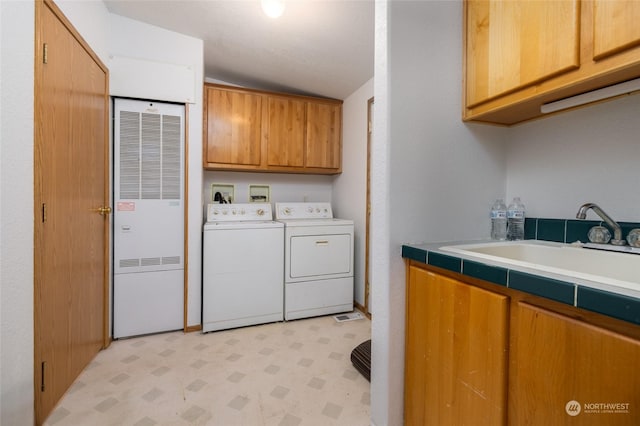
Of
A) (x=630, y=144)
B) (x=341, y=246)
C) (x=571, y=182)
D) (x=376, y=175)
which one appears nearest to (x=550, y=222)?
(x=571, y=182)

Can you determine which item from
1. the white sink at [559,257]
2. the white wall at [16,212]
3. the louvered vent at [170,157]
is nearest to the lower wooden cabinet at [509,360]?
the white sink at [559,257]

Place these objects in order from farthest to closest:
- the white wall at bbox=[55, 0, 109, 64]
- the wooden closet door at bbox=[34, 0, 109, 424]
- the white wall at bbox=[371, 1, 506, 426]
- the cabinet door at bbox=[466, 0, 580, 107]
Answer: the white wall at bbox=[55, 0, 109, 64] < the wooden closet door at bbox=[34, 0, 109, 424] < the white wall at bbox=[371, 1, 506, 426] < the cabinet door at bbox=[466, 0, 580, 107]

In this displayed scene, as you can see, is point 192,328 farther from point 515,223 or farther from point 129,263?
point 515,223

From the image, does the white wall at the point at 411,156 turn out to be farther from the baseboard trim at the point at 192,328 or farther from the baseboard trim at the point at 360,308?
the baseboard trim at the point at 192,328

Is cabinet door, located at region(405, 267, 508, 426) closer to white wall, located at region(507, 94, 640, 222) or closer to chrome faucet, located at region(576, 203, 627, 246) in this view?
chrome faucet, located at region(576, 203, 627, 246)

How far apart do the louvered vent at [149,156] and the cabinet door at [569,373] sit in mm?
2409

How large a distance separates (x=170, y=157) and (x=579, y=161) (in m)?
2.62

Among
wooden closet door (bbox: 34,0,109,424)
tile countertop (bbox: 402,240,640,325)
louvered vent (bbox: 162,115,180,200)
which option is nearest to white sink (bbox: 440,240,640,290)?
tile countertop (bbox: 402,240,640,325)

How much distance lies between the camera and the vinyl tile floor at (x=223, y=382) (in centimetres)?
143

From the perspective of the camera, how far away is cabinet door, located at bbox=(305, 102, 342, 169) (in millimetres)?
3027

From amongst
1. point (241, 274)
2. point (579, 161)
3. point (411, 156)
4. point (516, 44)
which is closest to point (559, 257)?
point (579, 161)

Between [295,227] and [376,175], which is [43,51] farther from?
[295,227]

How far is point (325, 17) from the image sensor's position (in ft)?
6.29

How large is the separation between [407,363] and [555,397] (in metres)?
0.57
